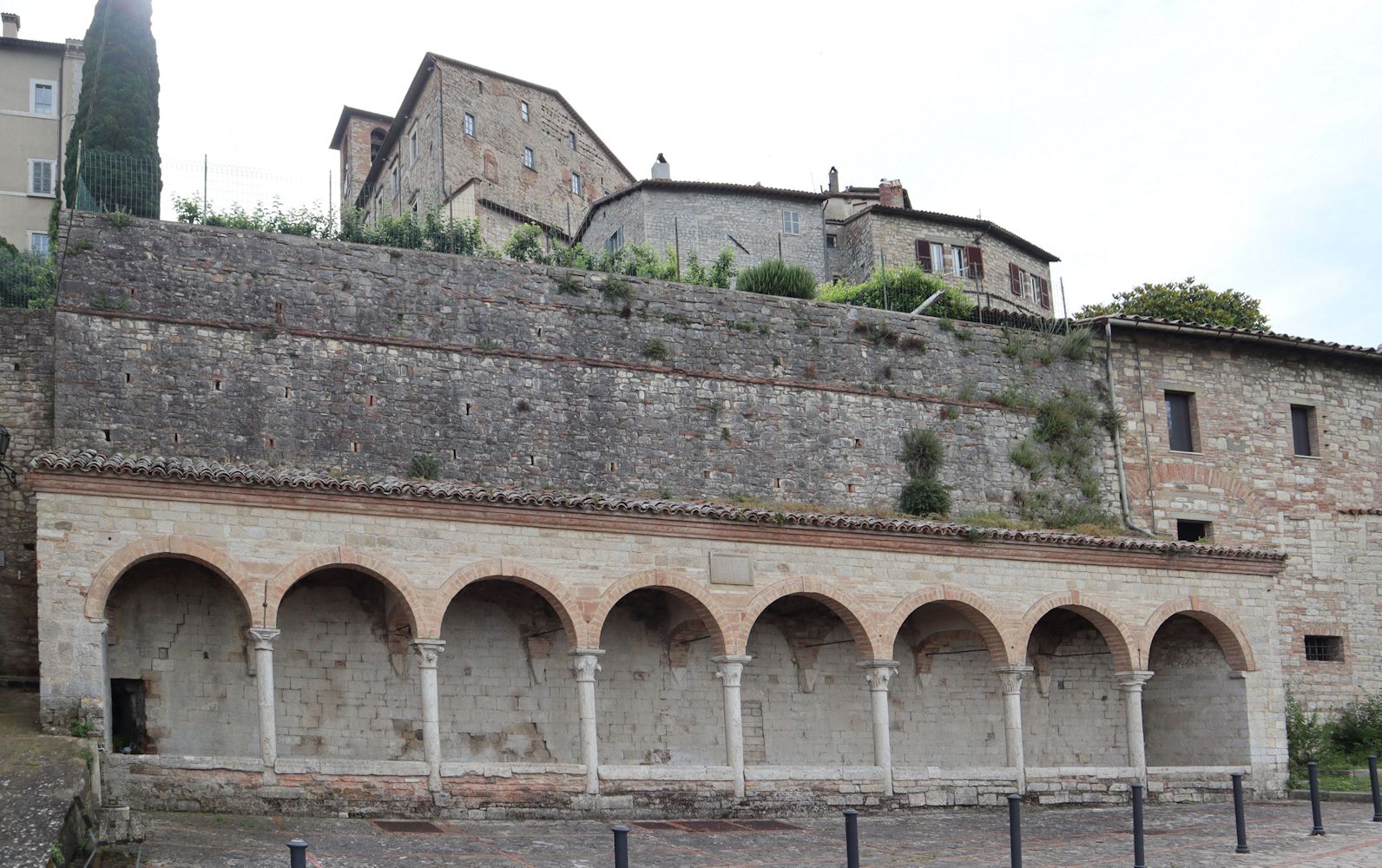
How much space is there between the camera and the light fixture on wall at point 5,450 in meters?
22.5

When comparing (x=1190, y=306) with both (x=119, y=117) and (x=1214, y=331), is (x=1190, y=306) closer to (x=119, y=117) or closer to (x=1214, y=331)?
(x=1214, y=331)

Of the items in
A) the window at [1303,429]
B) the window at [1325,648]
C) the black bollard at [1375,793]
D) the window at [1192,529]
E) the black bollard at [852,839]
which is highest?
the window at [1303,429]

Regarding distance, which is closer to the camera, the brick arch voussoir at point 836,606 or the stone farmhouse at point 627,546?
→ the stone farmhouse at point 627,546

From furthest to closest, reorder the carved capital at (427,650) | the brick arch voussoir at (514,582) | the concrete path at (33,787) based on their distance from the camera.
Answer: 1. the brick arch voussoir at (514,582)
2. the carved capital at (427,650)
3. the concrete path at (33,787)

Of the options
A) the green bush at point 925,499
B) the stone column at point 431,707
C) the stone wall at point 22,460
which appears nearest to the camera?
the stone column at point 431,707

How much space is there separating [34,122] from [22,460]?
29582 millimetres

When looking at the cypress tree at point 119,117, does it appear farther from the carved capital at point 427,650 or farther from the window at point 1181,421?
the window at point 1181,421

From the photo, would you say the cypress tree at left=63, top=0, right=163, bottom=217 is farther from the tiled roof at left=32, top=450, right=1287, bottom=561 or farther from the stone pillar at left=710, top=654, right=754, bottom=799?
the stone pillar at left=710, top=654, right=754, bottom=799

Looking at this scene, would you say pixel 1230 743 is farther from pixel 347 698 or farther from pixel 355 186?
pixel 355 186

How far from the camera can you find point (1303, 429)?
3344 cm

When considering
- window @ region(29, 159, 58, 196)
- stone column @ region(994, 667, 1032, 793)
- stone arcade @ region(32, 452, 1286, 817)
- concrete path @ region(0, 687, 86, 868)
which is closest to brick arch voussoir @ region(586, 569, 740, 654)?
stone arcade @ region(32, 452, 1286, 817)

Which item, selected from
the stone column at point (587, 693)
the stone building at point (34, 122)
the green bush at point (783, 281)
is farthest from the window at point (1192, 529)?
the stone building at point (34, 122)

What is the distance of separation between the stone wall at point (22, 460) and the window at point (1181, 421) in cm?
2263

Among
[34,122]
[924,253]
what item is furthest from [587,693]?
[34,122]
